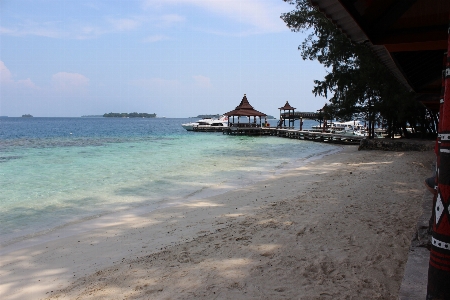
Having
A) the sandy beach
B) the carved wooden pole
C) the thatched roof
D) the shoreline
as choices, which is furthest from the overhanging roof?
the thatched roof

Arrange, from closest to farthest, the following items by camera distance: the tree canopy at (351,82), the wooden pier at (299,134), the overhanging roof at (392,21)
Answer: the overhanging roof at (392,21) → the tree canopy at (351,82) → the wooden pier at (299,134)

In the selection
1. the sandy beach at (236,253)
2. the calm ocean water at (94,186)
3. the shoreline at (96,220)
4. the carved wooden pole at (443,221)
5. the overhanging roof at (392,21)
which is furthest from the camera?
the calm ocean water at (94,186)

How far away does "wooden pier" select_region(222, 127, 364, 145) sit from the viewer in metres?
32.8

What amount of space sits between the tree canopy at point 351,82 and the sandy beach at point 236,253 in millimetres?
13876

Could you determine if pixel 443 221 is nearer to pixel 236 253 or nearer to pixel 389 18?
pixel 236 253

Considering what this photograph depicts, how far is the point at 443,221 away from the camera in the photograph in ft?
6.03

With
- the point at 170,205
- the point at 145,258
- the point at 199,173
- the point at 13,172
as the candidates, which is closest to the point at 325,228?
the point at 145,258

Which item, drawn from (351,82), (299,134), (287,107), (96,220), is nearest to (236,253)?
(96,220)

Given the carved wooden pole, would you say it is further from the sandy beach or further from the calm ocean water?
the calm ocean water

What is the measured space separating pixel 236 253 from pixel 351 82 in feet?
72.9

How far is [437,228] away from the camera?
74.0 inches

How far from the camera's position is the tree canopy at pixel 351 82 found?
2027cm

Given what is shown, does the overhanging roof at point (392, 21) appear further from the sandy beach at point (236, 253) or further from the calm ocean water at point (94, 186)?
the calm ocean water at point (94, 186)

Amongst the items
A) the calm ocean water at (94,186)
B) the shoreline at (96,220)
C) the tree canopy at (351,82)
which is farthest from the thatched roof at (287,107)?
the shoreline at (96,220)
